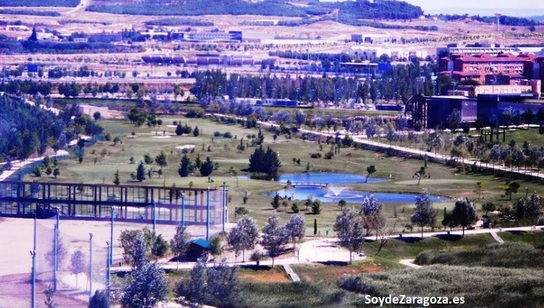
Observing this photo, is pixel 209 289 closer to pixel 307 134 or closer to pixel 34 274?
pixel 34 274

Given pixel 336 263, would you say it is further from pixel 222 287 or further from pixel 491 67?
pixel 491 67

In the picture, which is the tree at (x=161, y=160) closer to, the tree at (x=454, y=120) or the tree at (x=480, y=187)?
the tree at (x=480, y=187)

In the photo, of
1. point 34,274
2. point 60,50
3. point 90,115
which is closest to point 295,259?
point 34,274

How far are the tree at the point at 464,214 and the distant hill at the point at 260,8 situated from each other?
3226 cm

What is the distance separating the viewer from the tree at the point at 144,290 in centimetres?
948

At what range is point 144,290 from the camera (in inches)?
376

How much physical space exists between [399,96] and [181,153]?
32.8ft

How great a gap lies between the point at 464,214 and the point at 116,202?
3.49 metres

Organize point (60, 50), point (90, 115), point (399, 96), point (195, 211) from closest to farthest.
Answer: point (195, 211) < point (90, 115) < point (399, 96) < point (60, 50)

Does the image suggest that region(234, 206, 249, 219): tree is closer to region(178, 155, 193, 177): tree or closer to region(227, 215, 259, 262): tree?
region(227, 215, 259, 262): tree

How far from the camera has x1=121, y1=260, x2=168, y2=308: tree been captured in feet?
31.1

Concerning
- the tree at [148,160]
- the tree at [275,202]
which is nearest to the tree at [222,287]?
the tree at [275,202]

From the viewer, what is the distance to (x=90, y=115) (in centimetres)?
2505

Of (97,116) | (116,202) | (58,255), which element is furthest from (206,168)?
(58,255)
